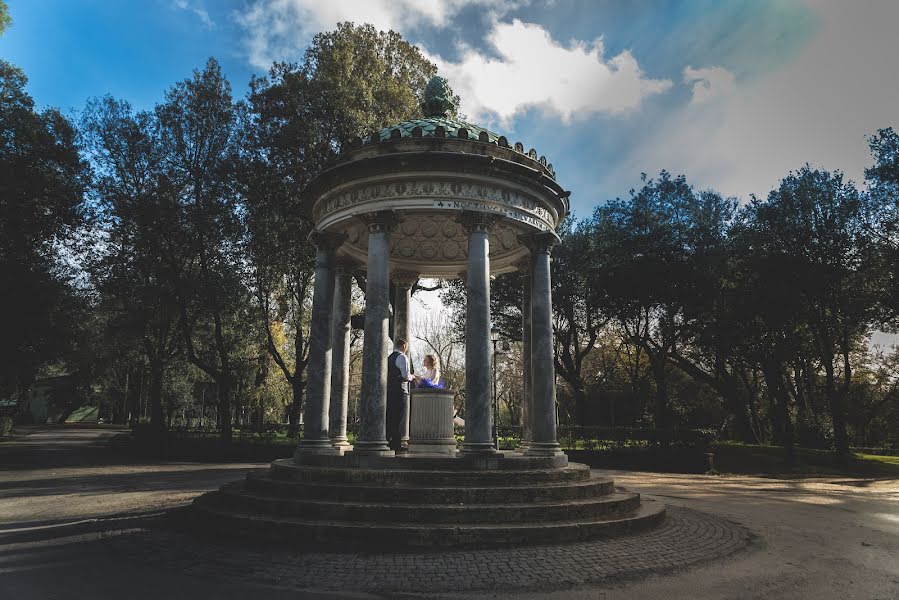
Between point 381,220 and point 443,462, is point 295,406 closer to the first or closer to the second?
point 381,220

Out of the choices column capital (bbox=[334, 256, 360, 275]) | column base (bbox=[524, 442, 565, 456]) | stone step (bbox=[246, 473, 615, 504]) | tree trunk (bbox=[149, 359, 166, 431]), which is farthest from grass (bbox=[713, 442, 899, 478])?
tree trunk (bbox=[149, 359, 166, 431])

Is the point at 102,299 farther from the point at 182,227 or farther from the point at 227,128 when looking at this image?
the point at 227,128

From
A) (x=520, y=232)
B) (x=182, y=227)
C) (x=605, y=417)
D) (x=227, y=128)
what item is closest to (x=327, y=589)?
(x=520, y=232)

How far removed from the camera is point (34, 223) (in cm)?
2558

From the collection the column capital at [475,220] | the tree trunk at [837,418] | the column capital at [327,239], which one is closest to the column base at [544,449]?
the column capital at [475,220]

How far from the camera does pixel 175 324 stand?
107 ft

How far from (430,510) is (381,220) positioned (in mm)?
6342

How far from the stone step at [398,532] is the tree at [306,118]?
1762cm

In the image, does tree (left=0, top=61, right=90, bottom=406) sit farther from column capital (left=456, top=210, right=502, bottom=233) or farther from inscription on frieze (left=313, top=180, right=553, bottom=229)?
column capital (left=456, top=210, right=502, bottom=233)

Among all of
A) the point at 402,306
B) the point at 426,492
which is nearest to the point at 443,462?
the point at 426,492

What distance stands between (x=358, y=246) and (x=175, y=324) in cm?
2310

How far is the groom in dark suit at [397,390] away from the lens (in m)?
13.2

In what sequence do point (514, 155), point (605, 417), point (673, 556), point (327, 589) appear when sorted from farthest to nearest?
1. point (605, 417)
2. point (514, 155)
3. point (673, 556)
4. point (327, 589)

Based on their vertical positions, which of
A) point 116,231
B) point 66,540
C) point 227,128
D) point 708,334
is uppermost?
point 227,128
